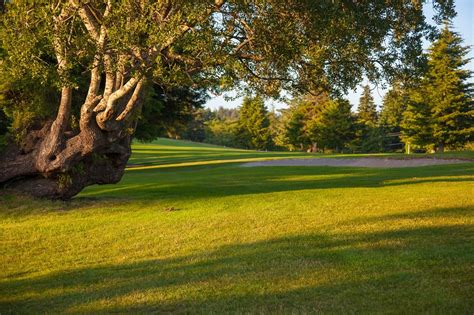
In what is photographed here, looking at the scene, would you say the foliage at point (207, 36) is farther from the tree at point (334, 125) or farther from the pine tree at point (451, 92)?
the tree at point (334, 125)

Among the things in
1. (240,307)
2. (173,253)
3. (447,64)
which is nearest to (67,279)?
(173,253)

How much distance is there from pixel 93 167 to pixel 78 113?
7.54 ft

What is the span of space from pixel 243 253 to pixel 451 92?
161ft

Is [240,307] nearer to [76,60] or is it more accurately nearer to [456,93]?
[76,60]

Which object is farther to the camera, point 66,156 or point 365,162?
point 365,162

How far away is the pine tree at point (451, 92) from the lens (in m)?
50.8

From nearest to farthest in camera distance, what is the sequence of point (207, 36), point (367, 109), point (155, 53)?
point (207, 36), point (155, 53), point (367, 109)

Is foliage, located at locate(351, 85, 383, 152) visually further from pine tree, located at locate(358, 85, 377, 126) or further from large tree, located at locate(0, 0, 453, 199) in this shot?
large tree, located at locate(0, 0, 453, 199)

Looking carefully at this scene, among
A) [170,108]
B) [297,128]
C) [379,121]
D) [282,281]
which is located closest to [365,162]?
[170,108]

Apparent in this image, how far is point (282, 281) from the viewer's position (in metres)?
6.84

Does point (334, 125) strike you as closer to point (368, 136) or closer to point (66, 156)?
point (368, 136)

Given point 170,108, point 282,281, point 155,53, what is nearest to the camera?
point 282,281

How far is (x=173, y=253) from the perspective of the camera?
A: 30.0ft

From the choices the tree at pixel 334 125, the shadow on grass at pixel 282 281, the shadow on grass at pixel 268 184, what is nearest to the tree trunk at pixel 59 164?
the shadow on grass at pixel 268 184
